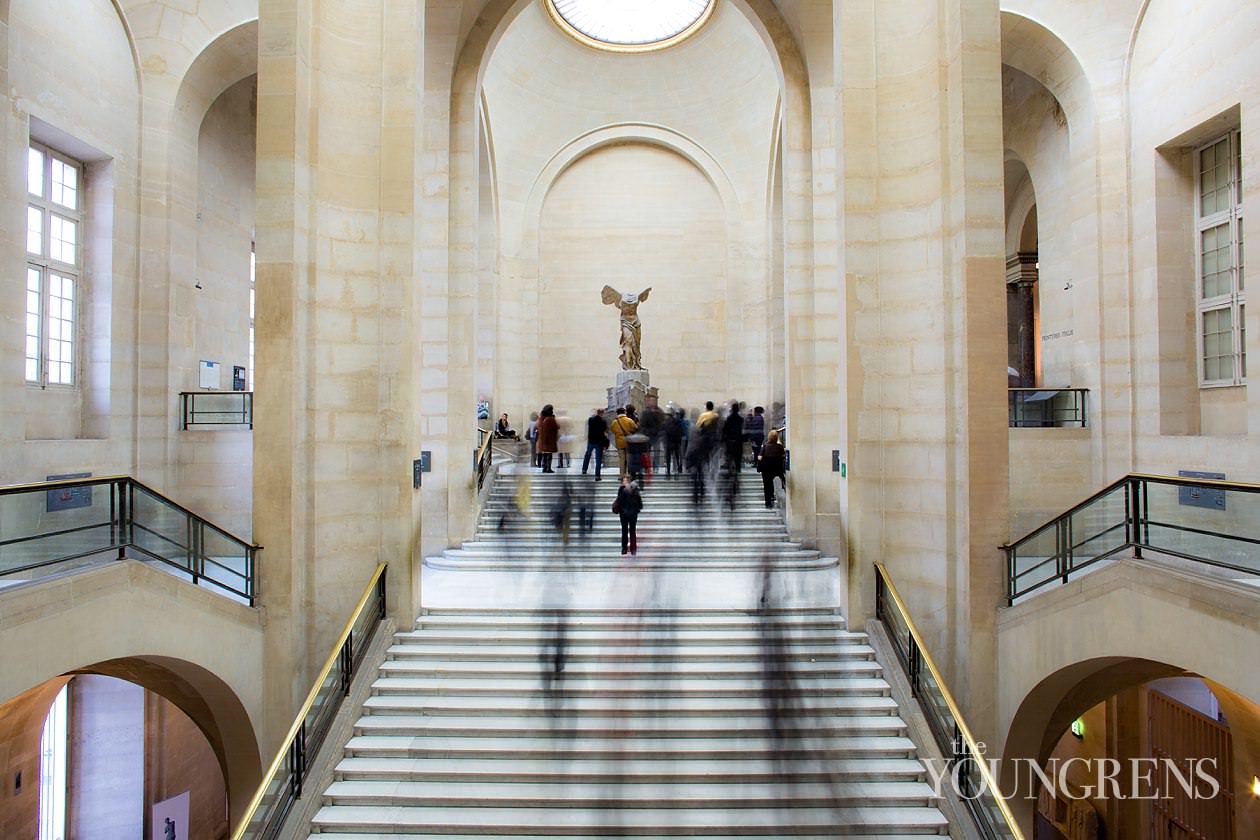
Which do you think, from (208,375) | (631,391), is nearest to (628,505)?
(631,391)

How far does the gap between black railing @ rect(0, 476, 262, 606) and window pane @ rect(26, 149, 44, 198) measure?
22.4 feet

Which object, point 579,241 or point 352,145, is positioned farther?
point 579,241

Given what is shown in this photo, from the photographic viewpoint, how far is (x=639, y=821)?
6.74 meters

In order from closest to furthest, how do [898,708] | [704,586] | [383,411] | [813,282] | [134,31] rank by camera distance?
[898,708], [383,411], [704,586], [134,31], [813,282]

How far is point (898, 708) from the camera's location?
26.0ft

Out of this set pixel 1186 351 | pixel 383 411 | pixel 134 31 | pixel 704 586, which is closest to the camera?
pixel 383 411

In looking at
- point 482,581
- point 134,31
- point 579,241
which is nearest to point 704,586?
point 482,581

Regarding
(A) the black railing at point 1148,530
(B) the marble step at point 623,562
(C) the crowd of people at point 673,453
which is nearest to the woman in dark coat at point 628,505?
(C) the crowd of people at point 673,453

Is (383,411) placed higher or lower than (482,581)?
higher

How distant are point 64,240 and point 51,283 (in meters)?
0.75

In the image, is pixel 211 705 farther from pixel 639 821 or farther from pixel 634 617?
pixel 639 821

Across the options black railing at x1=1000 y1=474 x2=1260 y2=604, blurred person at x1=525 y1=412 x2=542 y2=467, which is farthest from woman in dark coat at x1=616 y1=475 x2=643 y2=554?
blurred person at x1=525 y1=412 x2=542 y2=467

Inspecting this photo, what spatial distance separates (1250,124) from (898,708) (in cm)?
858

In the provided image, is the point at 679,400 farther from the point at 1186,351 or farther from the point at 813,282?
the point at 1186,351
